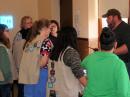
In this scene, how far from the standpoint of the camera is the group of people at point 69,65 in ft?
8.14

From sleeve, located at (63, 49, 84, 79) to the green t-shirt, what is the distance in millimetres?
428

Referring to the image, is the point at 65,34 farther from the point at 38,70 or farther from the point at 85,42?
the point at 85,42

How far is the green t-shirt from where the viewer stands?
2400 mm

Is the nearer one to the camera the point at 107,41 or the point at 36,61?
the point at 107,41

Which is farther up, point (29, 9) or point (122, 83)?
point (29, 9)

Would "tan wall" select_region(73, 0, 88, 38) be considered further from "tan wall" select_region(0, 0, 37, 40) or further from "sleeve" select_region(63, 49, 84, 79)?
"sleeve" select_region(63, 49, 84, 79)

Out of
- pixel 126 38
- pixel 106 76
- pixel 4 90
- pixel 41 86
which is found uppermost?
pixel 126 38

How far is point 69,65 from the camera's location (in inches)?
122

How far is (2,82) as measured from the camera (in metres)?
4.49

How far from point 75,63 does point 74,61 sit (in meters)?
0.02

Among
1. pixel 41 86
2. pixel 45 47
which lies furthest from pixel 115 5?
pixel 41 86

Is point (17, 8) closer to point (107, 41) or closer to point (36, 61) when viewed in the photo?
point (36, 61)

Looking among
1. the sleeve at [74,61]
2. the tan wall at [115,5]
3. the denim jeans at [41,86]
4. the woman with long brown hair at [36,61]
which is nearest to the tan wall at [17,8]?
the tan wall at [115,5]

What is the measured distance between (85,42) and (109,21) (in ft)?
4.92
